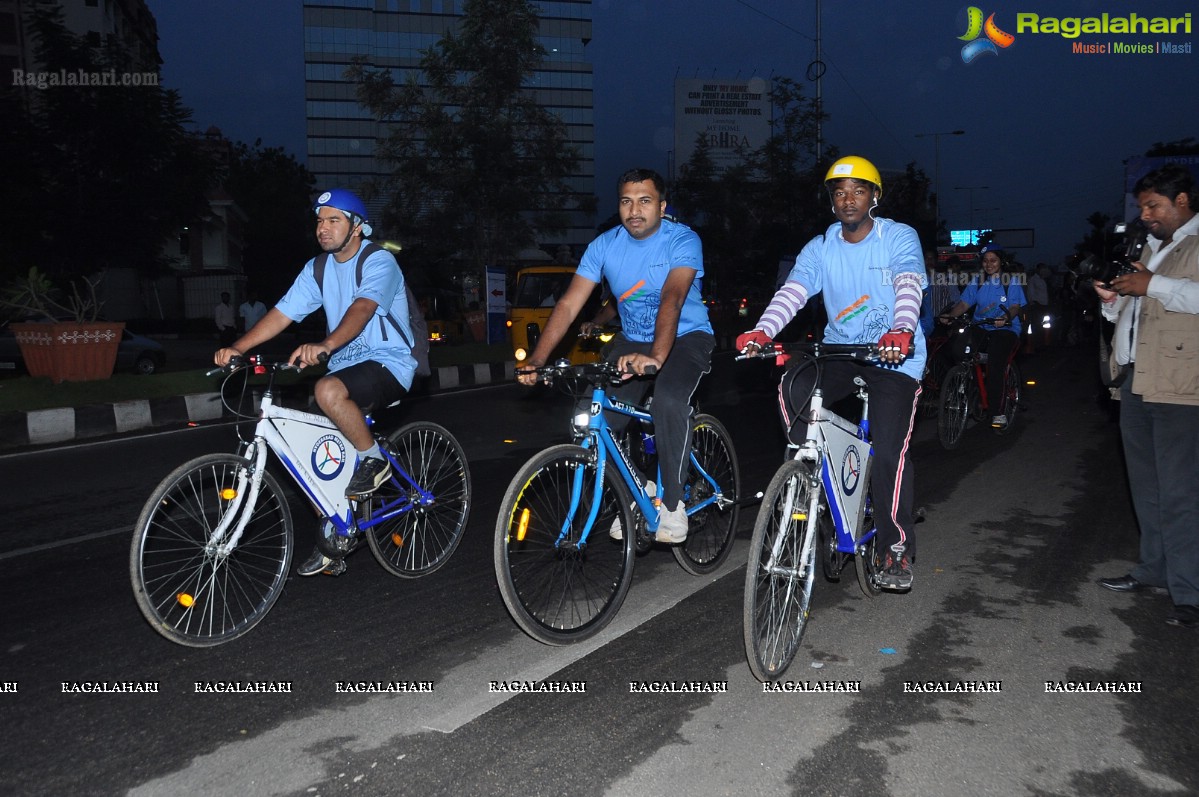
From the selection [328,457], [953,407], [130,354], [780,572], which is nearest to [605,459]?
[780,572]

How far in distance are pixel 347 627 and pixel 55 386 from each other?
951 cm

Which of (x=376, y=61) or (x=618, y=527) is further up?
(x=376, y=61)

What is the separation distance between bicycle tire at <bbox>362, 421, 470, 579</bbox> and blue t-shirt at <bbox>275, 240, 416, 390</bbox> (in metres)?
0.41

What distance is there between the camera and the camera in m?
4.38

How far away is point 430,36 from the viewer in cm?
12075

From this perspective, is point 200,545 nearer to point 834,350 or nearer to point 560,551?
point 560,551

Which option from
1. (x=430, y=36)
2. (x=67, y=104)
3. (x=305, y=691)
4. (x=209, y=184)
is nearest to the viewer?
(x=305, y=691)

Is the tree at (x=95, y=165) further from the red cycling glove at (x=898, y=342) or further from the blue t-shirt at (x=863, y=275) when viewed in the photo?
the red cycling glove at (x=898, y=342)

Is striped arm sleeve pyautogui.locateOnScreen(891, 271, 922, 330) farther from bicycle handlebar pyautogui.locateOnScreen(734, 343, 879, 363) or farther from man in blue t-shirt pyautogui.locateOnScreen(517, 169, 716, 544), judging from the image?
man in blue t-shirt pyautogui.locateOnScreen(517, 169, 716, 544)

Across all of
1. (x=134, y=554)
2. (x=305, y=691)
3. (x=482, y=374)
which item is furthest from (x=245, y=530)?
(x=482, y=374)

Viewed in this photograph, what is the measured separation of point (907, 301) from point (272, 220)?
65706mm

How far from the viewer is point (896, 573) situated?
4535mm

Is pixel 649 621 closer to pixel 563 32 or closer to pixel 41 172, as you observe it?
pixel 41 172

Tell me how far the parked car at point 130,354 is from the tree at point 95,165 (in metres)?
1.57
